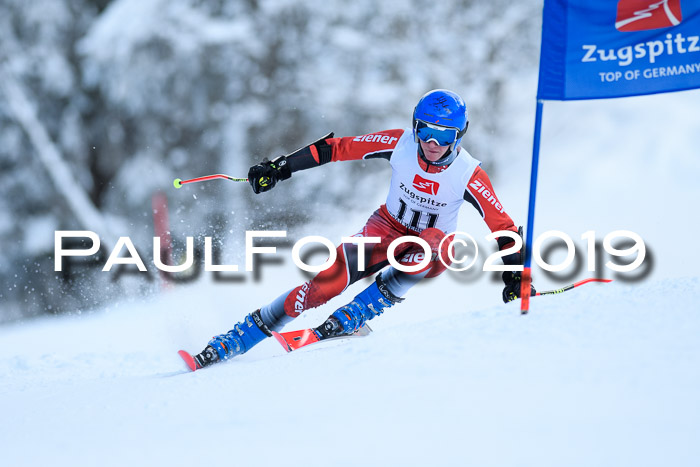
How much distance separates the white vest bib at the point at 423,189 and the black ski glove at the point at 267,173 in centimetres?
65

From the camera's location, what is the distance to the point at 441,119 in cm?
381

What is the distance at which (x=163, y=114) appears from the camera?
13.0 metres

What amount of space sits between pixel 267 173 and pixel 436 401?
2.04 m

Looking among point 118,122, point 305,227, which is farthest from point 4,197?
point 305,227

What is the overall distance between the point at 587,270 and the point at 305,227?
4.76 metres

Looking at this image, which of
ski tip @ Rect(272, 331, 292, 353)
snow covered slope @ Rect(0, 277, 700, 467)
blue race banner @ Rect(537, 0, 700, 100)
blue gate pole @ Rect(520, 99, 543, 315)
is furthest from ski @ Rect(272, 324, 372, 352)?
blue race banner @ Rect(537, 0, 700, 100)

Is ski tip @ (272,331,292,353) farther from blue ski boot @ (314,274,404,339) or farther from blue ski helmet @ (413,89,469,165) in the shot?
blue ski helmet @ (413,89,469,165)

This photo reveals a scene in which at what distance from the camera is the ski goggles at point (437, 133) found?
3.82m

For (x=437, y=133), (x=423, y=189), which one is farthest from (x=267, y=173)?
(x=437, y=133)

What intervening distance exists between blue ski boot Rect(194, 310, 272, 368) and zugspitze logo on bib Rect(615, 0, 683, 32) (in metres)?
2.52

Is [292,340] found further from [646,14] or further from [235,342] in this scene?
[646,14]

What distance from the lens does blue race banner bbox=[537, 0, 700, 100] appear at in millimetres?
3289

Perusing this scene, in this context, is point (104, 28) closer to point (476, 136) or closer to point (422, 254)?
point (476, 136)

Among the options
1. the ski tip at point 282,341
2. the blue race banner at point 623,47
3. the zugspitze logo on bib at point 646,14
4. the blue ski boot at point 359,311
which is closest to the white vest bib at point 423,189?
the blue ski boot at point 359,311
